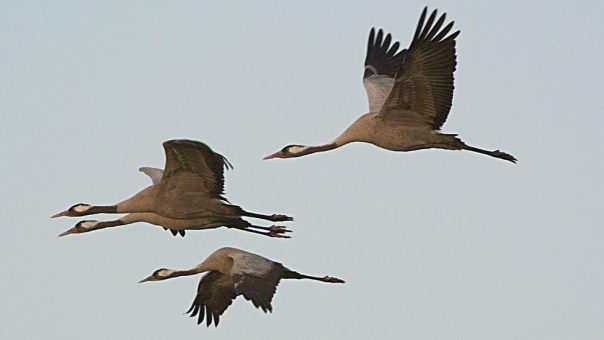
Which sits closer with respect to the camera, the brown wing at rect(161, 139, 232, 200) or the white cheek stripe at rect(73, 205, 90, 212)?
the brown wing at rect(161, 139, 232, 200)

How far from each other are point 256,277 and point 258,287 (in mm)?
269

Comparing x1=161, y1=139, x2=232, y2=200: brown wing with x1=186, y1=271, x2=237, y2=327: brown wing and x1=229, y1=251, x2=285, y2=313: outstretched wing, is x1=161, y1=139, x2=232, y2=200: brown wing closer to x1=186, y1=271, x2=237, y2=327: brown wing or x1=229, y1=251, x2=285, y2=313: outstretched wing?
x1=229, y1=251, x2=285, y2=313: outstretched wing

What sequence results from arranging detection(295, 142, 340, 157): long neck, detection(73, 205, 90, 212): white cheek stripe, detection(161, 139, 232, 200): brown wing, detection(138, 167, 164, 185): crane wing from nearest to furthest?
detection(161, 139, 232, 200): brown wing, detection(295, 142, 340, 157): long neck, detection(73, 205, 90, 212): white cheek stripe, detection(138, 167, 164, 185): crane wing

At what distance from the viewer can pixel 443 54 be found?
17.5 m

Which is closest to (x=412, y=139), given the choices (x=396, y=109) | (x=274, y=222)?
(x=396, y=109)

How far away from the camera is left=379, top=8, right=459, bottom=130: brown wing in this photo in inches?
686

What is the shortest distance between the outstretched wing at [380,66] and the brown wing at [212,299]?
120 inches

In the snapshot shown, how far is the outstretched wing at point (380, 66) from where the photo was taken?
2091 cm

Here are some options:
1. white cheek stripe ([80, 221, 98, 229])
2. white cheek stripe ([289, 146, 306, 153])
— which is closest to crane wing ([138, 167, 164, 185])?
white cheek stripe ([80, 221, 98, 229])

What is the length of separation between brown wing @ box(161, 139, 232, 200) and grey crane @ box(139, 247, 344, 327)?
3.12 ft

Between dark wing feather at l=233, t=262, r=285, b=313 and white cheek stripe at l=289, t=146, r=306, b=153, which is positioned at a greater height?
white cheek stripe at l=289, t=146, r=306, b=153

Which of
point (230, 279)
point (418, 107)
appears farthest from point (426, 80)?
point (230, 279)

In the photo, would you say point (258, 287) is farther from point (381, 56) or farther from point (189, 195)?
point (381, 56)

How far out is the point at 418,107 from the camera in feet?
59.3
